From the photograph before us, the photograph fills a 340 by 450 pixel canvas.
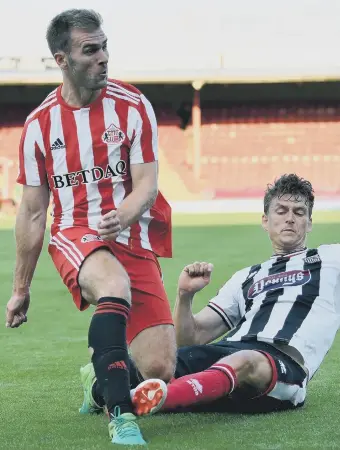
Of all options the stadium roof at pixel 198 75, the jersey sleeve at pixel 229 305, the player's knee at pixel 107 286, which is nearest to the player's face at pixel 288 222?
the jersey sleeve at pixel 229 305

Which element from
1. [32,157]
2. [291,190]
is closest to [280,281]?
[291,190]

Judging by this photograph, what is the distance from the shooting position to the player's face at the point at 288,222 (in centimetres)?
536

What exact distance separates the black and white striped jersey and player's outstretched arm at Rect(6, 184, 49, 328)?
3.28 ft

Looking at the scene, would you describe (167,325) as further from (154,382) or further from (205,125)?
(205,125)

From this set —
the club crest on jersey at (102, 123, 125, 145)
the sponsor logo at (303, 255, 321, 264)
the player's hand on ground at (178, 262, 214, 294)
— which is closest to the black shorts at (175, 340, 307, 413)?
the player's hand on ground at (178, 262, 214, 294)

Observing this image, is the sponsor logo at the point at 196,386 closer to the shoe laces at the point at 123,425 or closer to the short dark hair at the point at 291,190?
the shoe laces at the point at 123,425

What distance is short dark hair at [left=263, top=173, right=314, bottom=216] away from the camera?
5434 millimetres

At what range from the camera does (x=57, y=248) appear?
4.96m

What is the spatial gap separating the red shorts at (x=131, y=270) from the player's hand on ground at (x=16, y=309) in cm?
26

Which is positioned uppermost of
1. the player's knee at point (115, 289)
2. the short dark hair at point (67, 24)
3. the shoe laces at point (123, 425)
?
the short dark hair at point (67, 24)

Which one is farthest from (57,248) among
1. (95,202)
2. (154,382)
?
(154,382)

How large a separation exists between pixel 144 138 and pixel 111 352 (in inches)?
46.1

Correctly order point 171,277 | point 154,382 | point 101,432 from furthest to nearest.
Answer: point 171,277 < point 101,432 < point 154,382

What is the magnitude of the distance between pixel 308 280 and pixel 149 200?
94cm
